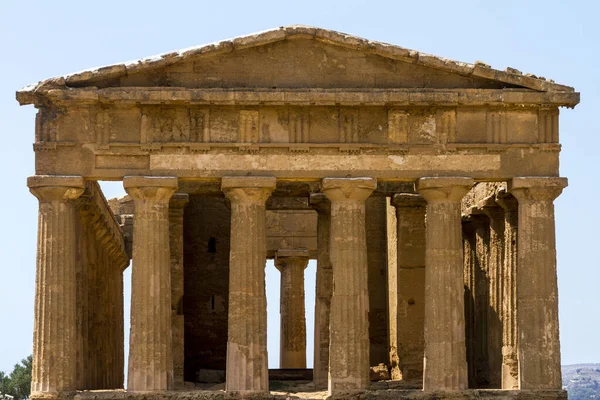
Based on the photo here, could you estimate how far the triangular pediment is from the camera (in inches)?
1649

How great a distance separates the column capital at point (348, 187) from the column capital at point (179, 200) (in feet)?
21.3

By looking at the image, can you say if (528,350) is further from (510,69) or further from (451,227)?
(510,69)

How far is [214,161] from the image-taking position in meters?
41.8

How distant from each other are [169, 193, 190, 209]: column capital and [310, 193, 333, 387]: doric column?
11.8 ft

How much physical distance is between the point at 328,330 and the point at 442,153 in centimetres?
627

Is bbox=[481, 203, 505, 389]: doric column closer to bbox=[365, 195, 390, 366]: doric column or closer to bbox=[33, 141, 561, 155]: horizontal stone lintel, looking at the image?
bbox=[365, 195, 390, 366]: doric column

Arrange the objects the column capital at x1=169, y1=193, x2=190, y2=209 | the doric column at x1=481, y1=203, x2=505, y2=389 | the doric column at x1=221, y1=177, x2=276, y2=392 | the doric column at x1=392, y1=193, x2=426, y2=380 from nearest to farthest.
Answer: the doric column at x1=221, y1=177, x2=276, y2=392 < the doric column at x1=481, y1=203, x2=505, y2=389 < the column capital at x1=169, y1=193, x2=190, y2=209 < the doric column at x1=392, y1=193, x2=426, y2=380

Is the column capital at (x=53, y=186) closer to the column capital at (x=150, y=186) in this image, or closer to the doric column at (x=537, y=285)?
the column capital at (x=150, y=186)

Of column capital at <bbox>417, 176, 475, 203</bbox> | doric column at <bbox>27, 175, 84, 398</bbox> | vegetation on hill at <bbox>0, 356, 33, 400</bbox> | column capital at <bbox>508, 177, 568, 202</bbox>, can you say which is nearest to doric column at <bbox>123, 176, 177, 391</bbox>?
doric column at <bbox>27, 175, 84, 398</bbox>

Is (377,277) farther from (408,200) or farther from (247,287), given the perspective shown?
(247,287)

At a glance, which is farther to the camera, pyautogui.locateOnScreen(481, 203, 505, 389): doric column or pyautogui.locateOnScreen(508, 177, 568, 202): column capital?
pyautogui.locateOnScreen(481, 203, 505, 389): doric column

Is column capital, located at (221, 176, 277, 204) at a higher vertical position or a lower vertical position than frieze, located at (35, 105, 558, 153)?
lower

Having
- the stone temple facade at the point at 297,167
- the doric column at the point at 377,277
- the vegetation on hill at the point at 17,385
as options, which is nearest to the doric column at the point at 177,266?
the stone temple facade at the point at 297,167

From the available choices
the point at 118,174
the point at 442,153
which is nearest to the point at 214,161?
the point at 118,174
